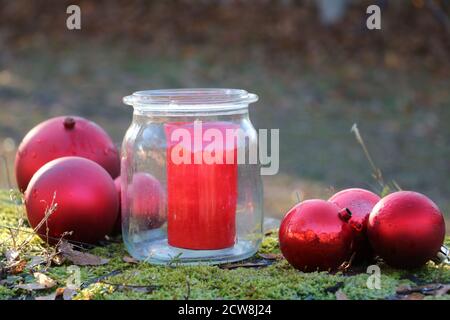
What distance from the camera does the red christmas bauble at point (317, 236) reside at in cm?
207

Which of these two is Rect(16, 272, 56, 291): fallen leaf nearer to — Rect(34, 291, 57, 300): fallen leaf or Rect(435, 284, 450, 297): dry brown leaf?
Rect(34, 291, 57, 300): fallen leaf

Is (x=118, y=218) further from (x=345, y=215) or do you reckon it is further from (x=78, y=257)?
(x=345, y=215)

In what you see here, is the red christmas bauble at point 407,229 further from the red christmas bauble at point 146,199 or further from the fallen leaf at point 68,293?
the fallen leaf at point 68,293

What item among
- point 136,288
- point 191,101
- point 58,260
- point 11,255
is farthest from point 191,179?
point 11,255

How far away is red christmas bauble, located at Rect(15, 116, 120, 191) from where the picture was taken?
2.68 m

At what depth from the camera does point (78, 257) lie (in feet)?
7.49

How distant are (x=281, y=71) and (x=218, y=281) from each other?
6.03 m

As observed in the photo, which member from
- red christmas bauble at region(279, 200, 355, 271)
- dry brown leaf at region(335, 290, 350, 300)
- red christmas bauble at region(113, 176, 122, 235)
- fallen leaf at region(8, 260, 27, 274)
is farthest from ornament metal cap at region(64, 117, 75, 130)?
dry brown leaf at region(335, 290, 350, 300)

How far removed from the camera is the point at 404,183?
18.6 ft

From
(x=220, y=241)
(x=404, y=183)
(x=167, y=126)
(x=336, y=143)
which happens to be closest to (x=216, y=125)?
(x=167, y=126)

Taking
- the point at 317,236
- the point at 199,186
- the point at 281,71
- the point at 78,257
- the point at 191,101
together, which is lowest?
the point at 281,71

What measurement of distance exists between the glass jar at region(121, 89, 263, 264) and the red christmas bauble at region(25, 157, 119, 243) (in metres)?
0.09
